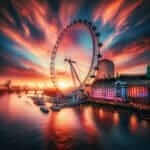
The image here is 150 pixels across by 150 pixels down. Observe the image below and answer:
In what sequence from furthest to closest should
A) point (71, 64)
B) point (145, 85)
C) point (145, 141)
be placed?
1. point (71, 64)
2. point (145, 85)
3. point (145, 141)

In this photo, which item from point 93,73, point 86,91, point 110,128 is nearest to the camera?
point 110,128

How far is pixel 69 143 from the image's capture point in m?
14.4

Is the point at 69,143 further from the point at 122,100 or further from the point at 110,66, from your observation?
the point at 110,66

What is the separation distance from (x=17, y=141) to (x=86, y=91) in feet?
146

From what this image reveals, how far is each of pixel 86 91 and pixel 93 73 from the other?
16406 millimetres

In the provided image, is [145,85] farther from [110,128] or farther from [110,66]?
[110,66]

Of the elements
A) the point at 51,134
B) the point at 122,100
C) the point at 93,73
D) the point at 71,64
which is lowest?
the point at 51,134

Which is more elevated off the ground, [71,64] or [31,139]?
[71,64]

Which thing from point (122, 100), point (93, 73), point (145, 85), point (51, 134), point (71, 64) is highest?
point (71, 64)

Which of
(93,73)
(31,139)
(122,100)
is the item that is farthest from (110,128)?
(93,73)

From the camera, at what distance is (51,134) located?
17.4 m

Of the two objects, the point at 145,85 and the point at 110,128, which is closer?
the point at 110,128

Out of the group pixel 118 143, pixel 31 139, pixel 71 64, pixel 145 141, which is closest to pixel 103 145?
pixel 118 143

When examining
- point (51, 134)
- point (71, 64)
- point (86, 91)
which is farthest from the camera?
point (86, 91)
